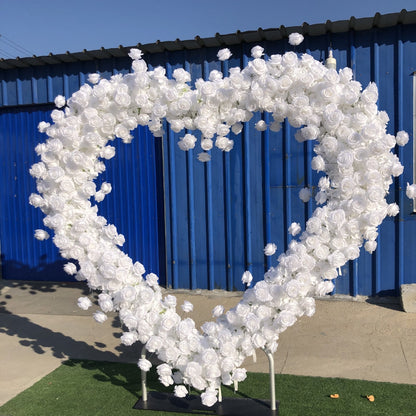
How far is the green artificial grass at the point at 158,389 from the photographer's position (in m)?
4.07

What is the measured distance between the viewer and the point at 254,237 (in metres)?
7.46

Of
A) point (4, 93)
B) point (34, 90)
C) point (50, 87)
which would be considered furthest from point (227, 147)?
point (4, 93)

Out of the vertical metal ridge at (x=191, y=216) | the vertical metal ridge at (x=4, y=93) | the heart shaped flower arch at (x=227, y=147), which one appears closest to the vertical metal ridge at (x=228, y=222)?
the vertical metal ridge at (x=191, y=216)

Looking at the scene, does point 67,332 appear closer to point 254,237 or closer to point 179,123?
point 254,237

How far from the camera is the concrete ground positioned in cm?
492

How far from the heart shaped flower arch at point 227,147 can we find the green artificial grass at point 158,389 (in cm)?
68

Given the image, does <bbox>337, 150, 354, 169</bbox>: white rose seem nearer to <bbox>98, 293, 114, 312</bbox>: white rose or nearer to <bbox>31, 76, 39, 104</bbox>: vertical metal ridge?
<bbox>98, 293, 114, 312</bbox>: white rose

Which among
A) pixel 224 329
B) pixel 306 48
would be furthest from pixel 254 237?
pixel 224 329

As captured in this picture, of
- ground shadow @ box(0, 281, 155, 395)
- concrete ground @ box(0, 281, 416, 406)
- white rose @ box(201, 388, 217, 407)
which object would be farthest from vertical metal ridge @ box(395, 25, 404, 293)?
white rose @ box(201, 388, 217, 407)

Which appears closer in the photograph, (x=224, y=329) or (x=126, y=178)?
(x=224, y=329)

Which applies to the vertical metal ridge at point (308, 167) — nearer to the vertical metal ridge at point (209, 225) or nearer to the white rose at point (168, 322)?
the vertical metal ridge at point (209, 225)

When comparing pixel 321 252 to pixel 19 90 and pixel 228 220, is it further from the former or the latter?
pixel 19 90

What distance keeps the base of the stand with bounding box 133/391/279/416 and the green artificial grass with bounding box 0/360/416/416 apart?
76 millimetres

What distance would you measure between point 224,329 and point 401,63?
4.85 meters
